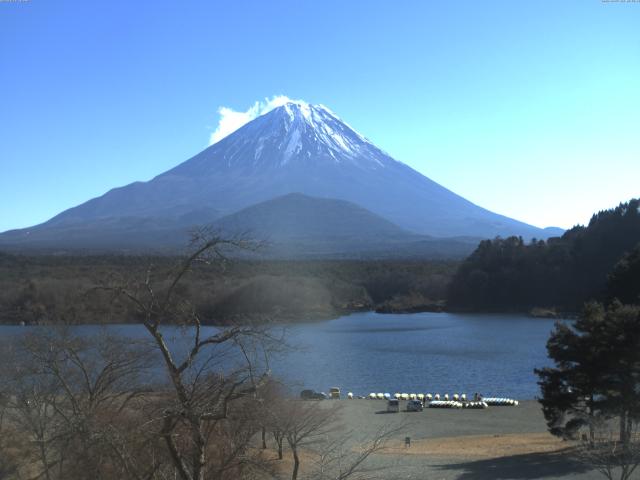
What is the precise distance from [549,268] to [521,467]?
42177mm

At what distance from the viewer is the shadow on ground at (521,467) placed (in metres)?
10.2

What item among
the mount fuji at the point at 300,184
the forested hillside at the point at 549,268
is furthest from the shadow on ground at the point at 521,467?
the mount fuji at the point at 300,184

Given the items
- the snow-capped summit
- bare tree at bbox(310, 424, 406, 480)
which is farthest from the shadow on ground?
Result: the snow-capped summit

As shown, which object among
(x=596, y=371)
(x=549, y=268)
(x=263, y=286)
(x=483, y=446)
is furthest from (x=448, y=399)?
(x=549, y=268)

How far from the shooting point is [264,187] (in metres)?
115

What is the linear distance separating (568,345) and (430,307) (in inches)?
1768

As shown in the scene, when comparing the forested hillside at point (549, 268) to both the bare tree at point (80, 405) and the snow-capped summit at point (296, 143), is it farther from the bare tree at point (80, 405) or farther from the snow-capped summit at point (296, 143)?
the snow-capped summit at point (296, 143)

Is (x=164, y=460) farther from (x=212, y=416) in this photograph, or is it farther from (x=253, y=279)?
(x=253, y=279)

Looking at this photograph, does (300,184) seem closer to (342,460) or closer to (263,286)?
(263,286)

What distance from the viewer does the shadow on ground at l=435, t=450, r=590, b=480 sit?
10203 millimetres

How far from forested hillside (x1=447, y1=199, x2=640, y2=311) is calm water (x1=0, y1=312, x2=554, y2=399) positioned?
235 inches

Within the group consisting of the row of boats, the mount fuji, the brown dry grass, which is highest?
the mount fuji

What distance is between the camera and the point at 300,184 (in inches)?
4560

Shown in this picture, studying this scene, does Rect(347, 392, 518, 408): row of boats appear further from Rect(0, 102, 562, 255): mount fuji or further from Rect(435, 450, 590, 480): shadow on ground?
Rect(0, 102, 562, 255): mount fuji
